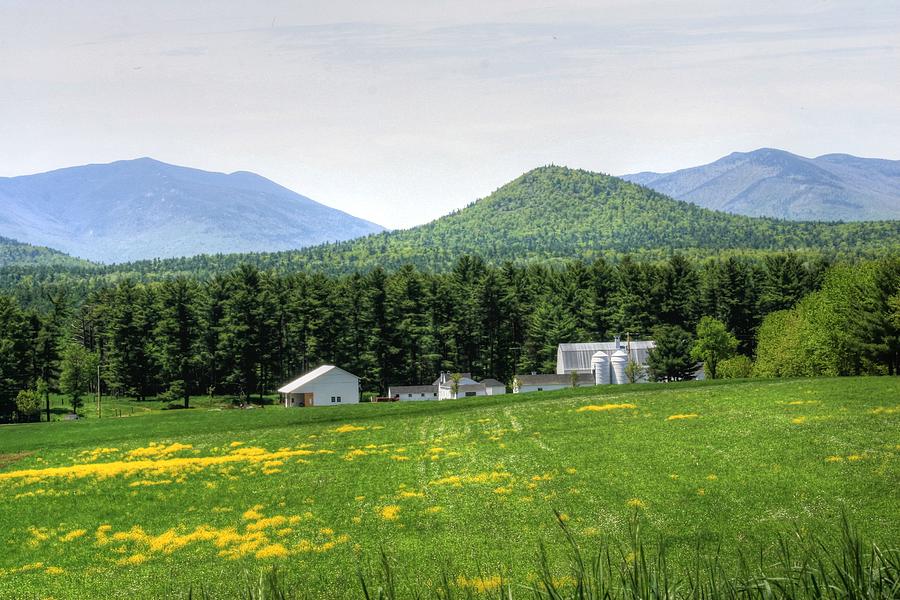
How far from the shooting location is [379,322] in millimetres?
123688

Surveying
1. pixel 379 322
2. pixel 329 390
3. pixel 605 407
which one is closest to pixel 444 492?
pixel 605 407

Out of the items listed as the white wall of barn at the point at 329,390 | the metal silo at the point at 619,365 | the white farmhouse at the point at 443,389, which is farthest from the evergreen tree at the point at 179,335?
the metal silo at the point at 619,365

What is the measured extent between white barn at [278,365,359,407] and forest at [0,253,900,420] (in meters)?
14.4

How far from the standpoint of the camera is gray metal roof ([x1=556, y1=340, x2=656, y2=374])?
11725 centimetres

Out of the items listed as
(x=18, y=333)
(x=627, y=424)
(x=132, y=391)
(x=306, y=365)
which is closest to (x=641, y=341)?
(x=306, y=365)

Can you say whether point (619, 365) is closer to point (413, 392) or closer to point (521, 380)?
point (521, 380)

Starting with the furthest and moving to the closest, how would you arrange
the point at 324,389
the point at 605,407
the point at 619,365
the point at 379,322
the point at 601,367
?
1. the point at 379,322
2. the point at 601,367
3. the point at 619,365
4. the point at 324,389
5. the point at 605,407

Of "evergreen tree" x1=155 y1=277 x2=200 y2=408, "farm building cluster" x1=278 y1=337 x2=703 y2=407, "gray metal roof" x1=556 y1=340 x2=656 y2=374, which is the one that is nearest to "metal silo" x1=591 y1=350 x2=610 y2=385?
"farm building cluster" x1=278 y1=337 x2=703 y2=407

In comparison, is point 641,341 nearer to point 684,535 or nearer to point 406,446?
point 406,446

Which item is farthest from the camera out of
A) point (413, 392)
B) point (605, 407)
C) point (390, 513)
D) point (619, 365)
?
point (413, 392)

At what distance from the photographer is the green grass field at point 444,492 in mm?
24547

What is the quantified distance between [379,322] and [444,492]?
297 feet

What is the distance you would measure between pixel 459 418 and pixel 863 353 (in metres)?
40.2

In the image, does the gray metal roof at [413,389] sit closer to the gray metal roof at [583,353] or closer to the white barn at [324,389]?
the white barn at [324,389]
